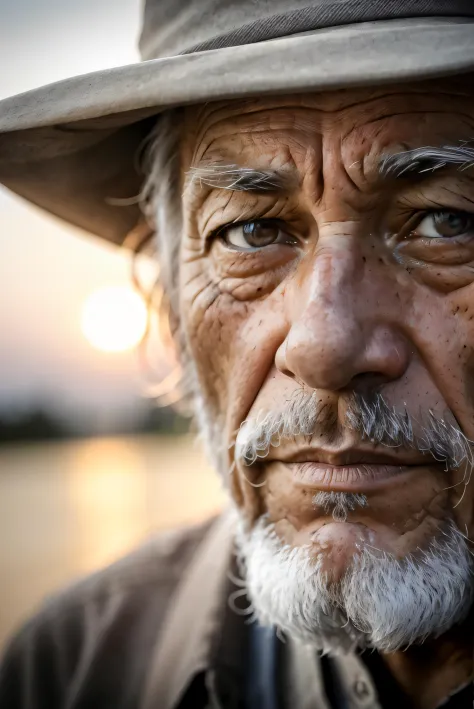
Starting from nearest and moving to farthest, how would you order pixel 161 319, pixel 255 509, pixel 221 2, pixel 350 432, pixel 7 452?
pixel 350 432, pixel 221 2, pixel 255 509, pixel 161 319, pixel 7 452

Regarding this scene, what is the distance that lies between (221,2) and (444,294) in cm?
94

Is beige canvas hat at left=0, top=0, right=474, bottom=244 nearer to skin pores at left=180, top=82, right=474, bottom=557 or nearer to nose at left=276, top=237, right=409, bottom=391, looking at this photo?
skin pores at left=180, top=82, right=474, bottom=557

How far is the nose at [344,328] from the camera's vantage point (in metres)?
1.45

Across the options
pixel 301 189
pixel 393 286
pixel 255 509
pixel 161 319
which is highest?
pixel 161 319

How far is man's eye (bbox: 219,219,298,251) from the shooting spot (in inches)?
68.0

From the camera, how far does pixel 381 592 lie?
1.52 metres

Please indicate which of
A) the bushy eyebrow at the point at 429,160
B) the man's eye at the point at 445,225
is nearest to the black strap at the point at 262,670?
the man's eye at the point at 445,225

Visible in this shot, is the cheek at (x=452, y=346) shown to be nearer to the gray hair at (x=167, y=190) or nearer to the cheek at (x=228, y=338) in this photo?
the cheek at (x=228, y=338)

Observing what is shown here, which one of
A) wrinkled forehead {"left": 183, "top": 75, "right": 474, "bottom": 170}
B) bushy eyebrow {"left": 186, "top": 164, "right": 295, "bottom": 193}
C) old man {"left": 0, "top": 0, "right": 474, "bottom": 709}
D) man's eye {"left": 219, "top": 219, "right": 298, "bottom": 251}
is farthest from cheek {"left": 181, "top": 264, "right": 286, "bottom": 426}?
wrinkled forehead {"left": 183, "top": 75, "right": 474, "bottom": 170}

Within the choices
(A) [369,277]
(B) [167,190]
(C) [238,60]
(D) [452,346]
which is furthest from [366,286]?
(B) [167,190]

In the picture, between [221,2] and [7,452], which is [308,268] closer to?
[221,2]

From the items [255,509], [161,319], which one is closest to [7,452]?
[161,319]

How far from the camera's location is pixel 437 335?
1.52 m

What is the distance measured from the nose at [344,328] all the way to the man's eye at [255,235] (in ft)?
0.66
